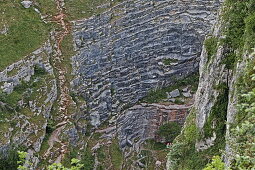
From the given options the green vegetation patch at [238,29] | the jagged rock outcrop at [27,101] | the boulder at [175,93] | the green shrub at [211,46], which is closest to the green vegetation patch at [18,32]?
the jagged rock outcrop at [27,101]

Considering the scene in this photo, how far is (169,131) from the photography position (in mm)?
37312

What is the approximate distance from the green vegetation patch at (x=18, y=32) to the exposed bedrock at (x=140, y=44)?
350 cm

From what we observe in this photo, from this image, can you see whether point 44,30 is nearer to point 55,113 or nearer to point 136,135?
point 55,113

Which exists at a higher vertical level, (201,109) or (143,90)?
(201,109)

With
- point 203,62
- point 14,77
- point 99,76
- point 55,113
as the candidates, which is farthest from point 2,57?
point 203,62

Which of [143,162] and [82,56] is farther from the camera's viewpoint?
[82,56]

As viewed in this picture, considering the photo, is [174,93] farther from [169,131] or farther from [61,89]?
[61,89]

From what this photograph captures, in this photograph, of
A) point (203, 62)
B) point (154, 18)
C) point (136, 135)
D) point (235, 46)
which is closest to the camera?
point (235, 46)

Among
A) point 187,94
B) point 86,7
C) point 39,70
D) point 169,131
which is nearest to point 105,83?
point 39,70

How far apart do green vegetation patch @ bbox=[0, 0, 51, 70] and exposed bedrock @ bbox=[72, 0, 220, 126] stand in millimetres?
3503

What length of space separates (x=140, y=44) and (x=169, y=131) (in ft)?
27.2

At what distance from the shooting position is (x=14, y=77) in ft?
104

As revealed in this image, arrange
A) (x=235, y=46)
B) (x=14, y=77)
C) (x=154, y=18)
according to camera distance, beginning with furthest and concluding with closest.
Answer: (x=154, y=18), (x=14, y=77), (x=235, y=46)

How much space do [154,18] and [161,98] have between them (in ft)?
24.3
